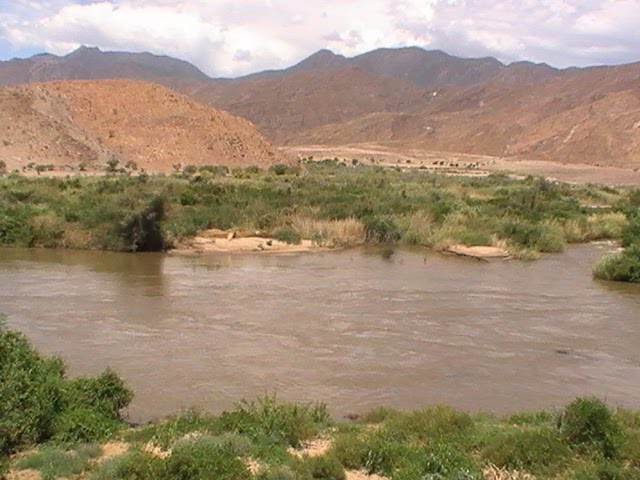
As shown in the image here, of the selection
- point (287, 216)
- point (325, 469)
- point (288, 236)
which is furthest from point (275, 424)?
point (287, 216)

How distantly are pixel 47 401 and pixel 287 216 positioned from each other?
2109 cm

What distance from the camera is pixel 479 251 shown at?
27.0 meters

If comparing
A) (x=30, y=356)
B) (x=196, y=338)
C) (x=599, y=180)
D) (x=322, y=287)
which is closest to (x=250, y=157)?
(x=599, y=180)

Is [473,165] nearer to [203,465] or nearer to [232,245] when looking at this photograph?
[232,245]

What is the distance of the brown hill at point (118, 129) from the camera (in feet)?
187

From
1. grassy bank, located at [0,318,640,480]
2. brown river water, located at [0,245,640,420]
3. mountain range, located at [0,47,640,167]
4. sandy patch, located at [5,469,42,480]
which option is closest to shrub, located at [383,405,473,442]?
grassy bank, located at [0,318,640,480]

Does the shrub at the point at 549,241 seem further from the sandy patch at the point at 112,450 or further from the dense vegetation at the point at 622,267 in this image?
the sandy patch at the point at 112,450

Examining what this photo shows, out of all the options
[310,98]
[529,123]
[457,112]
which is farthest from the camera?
[310,98]

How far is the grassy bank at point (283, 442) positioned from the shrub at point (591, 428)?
0.01m

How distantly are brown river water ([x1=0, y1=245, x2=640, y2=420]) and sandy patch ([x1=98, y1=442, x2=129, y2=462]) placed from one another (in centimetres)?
198

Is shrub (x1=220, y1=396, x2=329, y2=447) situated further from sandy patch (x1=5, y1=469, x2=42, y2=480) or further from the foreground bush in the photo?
sandy patch (x1=5, y1=469, x2=42, y2=480)

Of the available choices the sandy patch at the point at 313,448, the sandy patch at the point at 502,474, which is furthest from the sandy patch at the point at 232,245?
the sandy patch at the point at 502,474

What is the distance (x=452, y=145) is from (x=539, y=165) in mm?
31652

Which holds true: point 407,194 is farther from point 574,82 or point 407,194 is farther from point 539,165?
point 574,82
